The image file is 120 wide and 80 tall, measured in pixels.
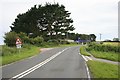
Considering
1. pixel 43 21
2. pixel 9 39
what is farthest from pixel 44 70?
pixel 43 21

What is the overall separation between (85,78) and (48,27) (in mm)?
88368

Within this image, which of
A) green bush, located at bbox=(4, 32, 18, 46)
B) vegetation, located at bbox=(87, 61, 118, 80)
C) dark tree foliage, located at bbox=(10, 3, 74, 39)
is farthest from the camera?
dark tree foliage, located at bbox=(10, 3, 74, 39)

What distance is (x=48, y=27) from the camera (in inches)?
4156

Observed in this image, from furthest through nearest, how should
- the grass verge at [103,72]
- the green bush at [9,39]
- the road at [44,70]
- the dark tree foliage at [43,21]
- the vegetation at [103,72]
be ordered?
the dark tree foliage at [43,21], the green bush at [9,39], the grass verge at [103,72], the vegetation at [103,72], the road at [44,70]

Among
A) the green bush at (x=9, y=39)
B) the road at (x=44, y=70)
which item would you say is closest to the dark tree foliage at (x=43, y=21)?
the green bush at (x=9, y=39)

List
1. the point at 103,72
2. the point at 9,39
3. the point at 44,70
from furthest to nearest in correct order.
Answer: the point at 9,39 → the point at 44,70 → the point at 103,72

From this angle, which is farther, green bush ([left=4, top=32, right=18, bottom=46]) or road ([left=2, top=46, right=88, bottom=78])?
green bush ([left=4, top=32, right=18, bottom=46])

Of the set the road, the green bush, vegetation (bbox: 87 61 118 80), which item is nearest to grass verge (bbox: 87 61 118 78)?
vegetation (bbox: 87 61 118 80)

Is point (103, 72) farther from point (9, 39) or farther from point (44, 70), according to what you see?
point (9, 39)

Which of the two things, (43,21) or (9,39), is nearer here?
(9,39)

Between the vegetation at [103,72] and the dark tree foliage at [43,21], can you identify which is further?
the dark tree foliage at [43,21]

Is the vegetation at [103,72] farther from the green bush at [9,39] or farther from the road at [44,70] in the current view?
the green bush at [9,39]

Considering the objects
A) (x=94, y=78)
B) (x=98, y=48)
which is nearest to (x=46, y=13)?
(x=98, y=48)

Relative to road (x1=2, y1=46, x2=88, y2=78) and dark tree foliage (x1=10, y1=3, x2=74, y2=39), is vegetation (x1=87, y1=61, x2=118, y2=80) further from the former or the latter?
dark tree foliage (x1=10, y1=3, x2=74, y2=39)
